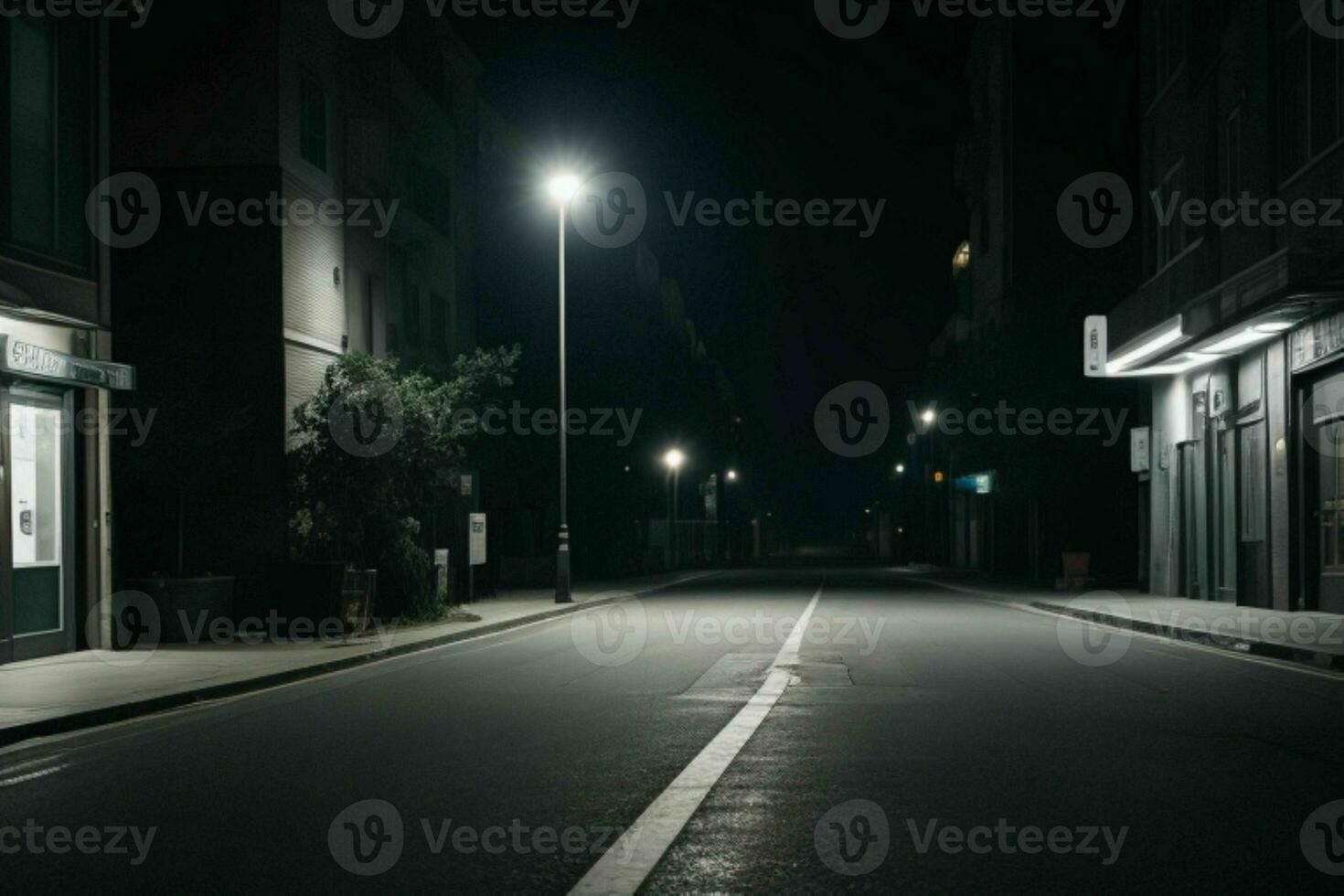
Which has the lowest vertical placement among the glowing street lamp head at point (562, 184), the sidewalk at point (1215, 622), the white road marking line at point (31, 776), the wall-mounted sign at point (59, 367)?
the sidewalk at point (1215, 622)

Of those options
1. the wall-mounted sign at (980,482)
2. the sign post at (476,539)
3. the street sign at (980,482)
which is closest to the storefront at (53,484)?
the sign post at (476,539)

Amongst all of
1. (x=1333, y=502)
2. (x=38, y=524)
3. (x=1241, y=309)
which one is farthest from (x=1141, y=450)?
(x=38, y=524)

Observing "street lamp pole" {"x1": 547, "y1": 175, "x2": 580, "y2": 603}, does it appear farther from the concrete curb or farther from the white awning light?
the white awning light

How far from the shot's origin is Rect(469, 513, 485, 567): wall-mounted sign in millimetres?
27469

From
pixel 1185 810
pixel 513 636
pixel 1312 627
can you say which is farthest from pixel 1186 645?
pixel 1185 810

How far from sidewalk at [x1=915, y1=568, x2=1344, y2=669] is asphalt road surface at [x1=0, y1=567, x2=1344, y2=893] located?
167 cm

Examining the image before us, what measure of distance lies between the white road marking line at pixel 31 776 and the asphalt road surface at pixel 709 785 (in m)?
0.06

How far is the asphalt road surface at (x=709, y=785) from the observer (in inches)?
236

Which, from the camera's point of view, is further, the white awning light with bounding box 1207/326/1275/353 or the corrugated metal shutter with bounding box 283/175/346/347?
the white awning light with bounding box 1207/326/1275/353

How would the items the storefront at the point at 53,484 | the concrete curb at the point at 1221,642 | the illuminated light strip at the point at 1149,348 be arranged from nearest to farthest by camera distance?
1. the concrete curb at the point at 1221,642
2. the storefront at the point at 53,484
3. the illuminated light strip at the point at 1149,348

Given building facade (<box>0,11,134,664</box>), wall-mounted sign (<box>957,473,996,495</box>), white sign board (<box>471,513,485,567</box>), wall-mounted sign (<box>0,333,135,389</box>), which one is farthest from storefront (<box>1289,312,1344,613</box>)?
building facade (<box>0,11,134,664</box>)

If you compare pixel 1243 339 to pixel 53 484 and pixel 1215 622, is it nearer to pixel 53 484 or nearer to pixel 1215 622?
pixel 1215 622

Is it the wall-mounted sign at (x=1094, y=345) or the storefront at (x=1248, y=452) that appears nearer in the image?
the storefront at (x=1248, y=452)

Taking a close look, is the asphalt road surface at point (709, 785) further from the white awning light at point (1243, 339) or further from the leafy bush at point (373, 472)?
the white awning light at point (1243, 339)
